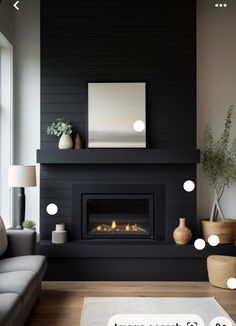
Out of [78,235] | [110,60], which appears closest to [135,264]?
[78,235]

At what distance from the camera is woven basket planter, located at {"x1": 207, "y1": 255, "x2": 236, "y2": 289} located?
13.1 feet

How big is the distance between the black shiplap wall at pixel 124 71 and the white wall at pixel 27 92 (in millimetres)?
276

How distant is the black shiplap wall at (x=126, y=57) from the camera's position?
466 cm

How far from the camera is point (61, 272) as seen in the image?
4418 mm

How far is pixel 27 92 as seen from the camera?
491 centimetres

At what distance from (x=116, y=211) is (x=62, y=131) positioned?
1067mm

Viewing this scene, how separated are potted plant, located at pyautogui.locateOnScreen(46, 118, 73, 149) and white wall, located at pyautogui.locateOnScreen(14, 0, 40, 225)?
370 millimetres

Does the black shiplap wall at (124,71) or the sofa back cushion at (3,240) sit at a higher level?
the black shiplap wall at (124,71)

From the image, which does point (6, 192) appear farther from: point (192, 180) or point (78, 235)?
point (192, 180)

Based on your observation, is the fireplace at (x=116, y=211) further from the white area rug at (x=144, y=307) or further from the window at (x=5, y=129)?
the white area rug at (x=144, y=307)
